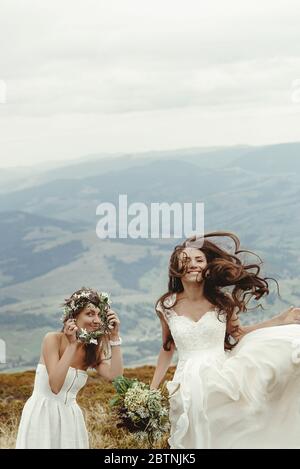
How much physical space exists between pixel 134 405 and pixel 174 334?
18.2 inches

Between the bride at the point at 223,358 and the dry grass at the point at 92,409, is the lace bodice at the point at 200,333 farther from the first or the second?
the dry grass at the point at 92,409

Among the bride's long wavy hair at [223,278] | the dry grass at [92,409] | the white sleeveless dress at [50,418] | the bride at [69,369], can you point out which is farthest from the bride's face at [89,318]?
the dry grass at [92,409]

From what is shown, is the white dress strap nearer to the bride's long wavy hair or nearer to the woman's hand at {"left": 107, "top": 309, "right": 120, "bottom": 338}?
the bride's long wavy hair

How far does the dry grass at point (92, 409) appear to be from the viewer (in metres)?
6.27

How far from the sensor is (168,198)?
45.7 feet

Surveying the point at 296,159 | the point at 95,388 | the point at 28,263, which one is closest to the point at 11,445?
the point at 95,388

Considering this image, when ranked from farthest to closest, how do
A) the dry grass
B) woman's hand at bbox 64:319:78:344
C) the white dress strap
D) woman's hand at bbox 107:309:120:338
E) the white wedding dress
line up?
the dry grass, the white dress strap, woman's hand at bbox 107:309:120:338, woman's hand at bbox 64:319:78:344, the white wedding dress

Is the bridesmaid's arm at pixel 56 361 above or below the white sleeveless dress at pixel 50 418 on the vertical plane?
above

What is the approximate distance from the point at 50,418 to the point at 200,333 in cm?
96

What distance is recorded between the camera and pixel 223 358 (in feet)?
18.0

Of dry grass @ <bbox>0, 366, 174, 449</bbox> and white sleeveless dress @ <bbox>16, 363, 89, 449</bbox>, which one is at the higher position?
dry grass @ <bbox>0, 366, 174, 449</bbox>

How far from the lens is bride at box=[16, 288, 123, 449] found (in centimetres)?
534

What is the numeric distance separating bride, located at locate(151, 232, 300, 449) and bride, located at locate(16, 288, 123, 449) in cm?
34

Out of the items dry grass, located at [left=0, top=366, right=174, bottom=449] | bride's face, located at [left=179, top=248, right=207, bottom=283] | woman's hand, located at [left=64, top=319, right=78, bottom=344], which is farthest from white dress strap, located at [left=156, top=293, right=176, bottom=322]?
dry grass, located at [left=0, top=366, right=174, bottom=449]
